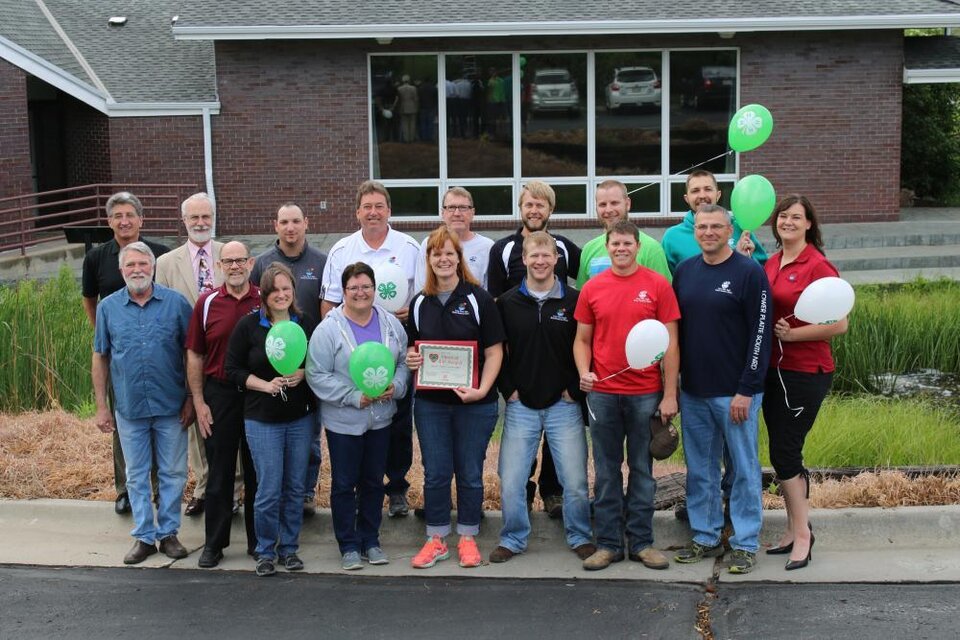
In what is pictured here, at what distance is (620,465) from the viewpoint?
7.06 metres

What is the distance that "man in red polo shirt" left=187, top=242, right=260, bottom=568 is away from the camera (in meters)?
7.12

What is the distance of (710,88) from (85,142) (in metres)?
11.6

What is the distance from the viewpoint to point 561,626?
6207mm

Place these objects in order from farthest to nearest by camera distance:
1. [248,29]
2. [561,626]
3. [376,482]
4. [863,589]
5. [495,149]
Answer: [495,149]
[248,29]
[376,482]
[863,589]
[561,626]

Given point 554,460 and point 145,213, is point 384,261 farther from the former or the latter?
point 145,213

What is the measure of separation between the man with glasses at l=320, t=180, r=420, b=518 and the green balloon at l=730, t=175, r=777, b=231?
2040 mm

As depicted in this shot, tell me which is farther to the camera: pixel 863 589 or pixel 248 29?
pixel 248 29

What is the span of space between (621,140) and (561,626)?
15579 mm

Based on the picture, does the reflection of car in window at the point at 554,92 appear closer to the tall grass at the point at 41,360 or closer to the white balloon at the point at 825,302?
the tall grass at the point at 41,360

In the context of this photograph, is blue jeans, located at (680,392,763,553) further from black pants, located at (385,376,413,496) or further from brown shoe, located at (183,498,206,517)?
brown shoe, located at (183,498,206,517)

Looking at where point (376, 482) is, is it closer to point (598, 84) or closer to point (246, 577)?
point (246, 577)

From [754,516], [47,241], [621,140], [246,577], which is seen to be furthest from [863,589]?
[47,241]

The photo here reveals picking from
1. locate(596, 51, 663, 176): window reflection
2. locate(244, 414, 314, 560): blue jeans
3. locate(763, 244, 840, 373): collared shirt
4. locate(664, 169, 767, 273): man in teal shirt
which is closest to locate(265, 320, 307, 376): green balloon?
locate(244, 414, 314, 560): blue jeans

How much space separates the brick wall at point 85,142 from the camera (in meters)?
22.6
